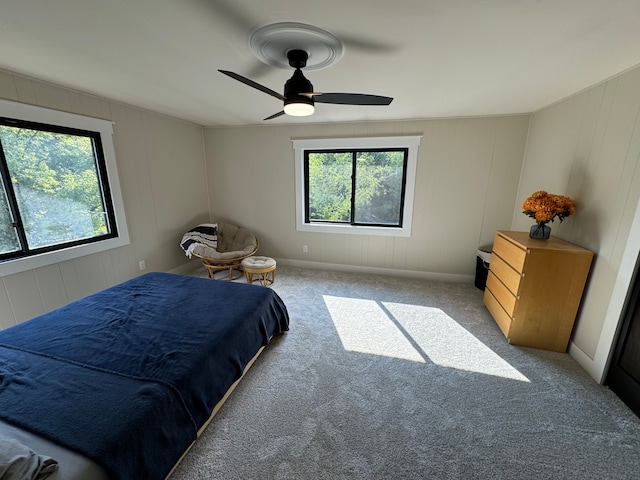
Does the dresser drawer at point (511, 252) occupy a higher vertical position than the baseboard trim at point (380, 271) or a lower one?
higher

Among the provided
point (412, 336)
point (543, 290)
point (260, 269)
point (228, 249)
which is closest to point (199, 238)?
point (228, 249)

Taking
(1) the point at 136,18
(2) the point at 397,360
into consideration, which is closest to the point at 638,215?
(2) the point at 397,360

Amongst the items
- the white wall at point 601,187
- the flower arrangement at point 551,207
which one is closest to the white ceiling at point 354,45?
the white wall at point 601,187

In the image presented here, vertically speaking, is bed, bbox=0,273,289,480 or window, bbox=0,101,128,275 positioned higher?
window, bbox=0,101,128,275

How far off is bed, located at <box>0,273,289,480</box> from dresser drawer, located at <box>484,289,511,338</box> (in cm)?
219

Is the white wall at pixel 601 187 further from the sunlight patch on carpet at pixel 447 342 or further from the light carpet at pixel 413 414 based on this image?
the sunlight patch on carpet at pixel 447 342

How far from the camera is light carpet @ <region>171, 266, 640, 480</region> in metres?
1.38

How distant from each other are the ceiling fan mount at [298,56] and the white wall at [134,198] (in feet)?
7.22

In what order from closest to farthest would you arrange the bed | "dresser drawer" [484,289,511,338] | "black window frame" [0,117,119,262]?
the bed
"black window frame" [0,117,119,262]
"dresser drawer" [484,289,511,338]

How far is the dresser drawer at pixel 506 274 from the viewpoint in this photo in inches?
91.3

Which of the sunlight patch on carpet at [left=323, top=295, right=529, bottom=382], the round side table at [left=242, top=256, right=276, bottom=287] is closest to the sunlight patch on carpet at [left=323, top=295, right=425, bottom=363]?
the sunlight patch on carpet at [left=323, top=295, right=529, bottom=382]

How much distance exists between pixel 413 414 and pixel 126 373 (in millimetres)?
1706

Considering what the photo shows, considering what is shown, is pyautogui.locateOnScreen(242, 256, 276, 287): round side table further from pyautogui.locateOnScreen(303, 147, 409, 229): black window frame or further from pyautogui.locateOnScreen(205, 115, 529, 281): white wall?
pyautogui.locateOnScreen(303, 147, 409, 229): black window frame

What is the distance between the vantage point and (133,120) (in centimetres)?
316
